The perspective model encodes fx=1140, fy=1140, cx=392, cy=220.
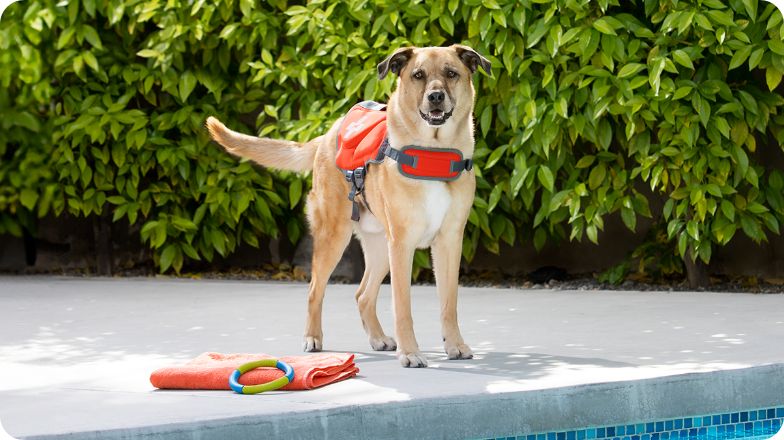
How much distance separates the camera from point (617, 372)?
12.0 ft

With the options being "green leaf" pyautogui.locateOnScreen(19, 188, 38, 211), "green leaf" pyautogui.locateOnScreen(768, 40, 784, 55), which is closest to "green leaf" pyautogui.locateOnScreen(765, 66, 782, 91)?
"green leaf" pyautogui.locateOnScreen(768, 40, 784, 55)

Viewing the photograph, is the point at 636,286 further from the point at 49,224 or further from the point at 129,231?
the point at 49,224

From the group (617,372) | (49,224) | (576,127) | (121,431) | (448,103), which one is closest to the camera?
(121,431)

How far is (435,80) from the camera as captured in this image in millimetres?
3963

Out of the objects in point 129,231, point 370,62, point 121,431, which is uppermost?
point 370,62

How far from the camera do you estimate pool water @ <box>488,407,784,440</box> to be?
3414 mm

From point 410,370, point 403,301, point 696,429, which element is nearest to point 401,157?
point 403,301

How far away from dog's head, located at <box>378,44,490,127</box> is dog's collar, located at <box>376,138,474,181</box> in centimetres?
11

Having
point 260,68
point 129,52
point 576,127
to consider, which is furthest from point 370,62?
point 129,52

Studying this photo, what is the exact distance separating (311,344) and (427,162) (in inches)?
35.8

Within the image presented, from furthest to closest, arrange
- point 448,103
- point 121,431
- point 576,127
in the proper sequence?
point 576,127 → point 448,103 → point 121,431

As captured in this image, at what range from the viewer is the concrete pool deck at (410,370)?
315 cm

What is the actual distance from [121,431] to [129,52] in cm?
509

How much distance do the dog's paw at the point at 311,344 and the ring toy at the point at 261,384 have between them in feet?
2.48
